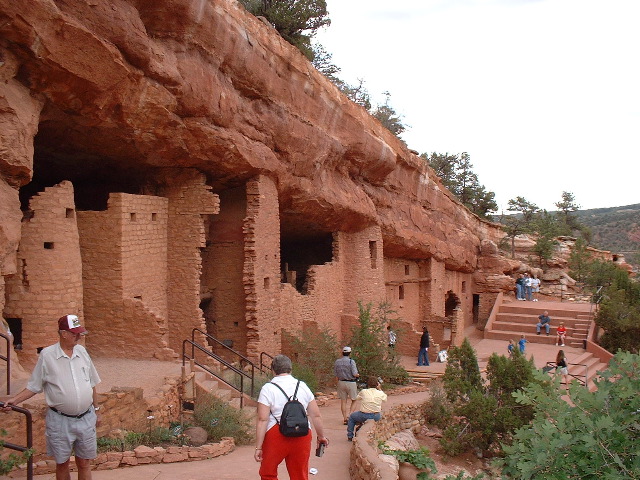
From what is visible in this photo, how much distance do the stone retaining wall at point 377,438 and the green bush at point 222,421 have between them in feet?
5.45

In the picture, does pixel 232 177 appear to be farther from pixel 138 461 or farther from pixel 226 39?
pixel 138 461

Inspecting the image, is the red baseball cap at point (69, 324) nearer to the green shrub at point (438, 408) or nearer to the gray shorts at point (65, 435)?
the gray shorts at point (65, 435)

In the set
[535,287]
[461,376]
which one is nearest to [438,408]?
[461,376]

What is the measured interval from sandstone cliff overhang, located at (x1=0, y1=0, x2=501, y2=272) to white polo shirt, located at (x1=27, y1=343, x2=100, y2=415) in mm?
3595

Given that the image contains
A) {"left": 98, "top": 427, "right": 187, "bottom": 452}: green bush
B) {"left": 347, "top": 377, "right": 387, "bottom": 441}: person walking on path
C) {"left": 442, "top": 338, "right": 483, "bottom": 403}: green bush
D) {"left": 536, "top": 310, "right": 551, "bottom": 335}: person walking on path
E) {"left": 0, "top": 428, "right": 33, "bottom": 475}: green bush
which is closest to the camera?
{"left": 0, "top": 428, "right": 33, "bottom": 475}: green bush

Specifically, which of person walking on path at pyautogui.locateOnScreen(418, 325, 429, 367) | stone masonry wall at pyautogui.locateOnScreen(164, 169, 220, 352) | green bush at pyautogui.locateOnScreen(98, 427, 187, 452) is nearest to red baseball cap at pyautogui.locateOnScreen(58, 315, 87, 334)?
green bush at pyautogui.locateOnScreen(98, 427, 187, 452)

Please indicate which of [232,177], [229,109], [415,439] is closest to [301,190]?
[232,177]

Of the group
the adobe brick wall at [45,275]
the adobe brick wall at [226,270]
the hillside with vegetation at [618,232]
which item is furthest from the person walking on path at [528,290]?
the hillside with vegetation at [618,232]

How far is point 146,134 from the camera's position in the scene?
393 inches

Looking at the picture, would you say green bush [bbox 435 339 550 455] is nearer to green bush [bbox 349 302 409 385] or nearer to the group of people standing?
green bush [bbox 349 302 409 385]

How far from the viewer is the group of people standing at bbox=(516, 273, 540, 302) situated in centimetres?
2752

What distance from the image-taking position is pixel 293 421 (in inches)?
179

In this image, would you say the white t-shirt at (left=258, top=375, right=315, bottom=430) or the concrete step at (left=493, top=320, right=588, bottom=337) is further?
the concrete step at (left=493, top=320, right=588, bottom=337)

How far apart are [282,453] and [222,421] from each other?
12.4 feet
